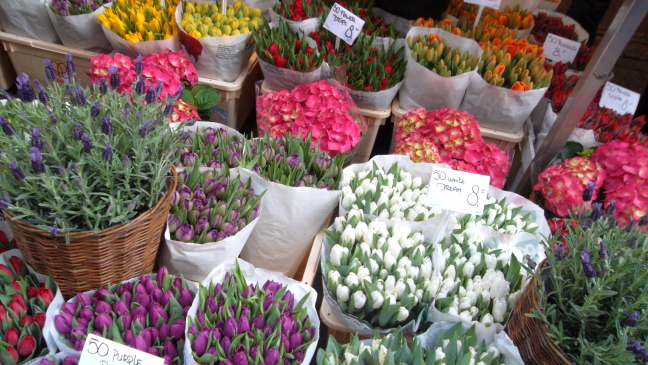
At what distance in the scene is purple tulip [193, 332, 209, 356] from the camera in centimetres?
92

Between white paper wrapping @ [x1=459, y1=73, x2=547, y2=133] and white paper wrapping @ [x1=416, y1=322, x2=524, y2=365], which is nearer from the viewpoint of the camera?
white paper wrapping @ [x1=416, y1=322, x2=524, y2=365]

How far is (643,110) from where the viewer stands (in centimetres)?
265

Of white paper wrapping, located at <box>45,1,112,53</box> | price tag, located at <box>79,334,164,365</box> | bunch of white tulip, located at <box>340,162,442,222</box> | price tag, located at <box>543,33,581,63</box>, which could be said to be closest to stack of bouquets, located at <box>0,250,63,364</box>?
price tag, located at <box>79,334,164,365</box>

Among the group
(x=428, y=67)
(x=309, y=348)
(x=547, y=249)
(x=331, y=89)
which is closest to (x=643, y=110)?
(x=428, y=67)

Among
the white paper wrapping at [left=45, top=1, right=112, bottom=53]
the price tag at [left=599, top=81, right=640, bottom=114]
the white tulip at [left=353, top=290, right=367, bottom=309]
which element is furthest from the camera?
the white paper wrapping at [left=45, top=1, right=112, bottom=53]

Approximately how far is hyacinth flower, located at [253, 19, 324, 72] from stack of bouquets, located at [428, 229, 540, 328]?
1116 mm

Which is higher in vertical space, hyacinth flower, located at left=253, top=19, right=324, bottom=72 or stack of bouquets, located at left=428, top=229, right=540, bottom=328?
hyacinth flower, located at left=253, top=19, right=324, bottom=72

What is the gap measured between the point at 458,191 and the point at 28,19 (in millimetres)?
2344

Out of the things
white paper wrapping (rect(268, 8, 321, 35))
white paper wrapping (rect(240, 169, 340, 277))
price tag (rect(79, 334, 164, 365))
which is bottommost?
white paper wrapping (rect(240, 169, 340, 277))

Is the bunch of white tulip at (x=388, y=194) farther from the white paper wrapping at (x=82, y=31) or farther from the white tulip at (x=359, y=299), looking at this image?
the white paper wrapping at (x=82, y=31)

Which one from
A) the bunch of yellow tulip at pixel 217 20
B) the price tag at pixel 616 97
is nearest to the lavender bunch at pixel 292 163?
the bunch of yellow tulip at pixel 217 20

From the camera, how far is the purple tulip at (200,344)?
92 centimetres

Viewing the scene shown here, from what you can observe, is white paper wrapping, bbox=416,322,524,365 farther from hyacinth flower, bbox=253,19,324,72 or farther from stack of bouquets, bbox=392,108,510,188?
hyacinth flower, bbox=253,19,324,72

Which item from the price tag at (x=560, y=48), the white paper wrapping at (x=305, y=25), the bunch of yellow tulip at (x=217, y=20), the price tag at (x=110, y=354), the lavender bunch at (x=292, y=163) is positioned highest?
the price tag at (x=560, y=48)
